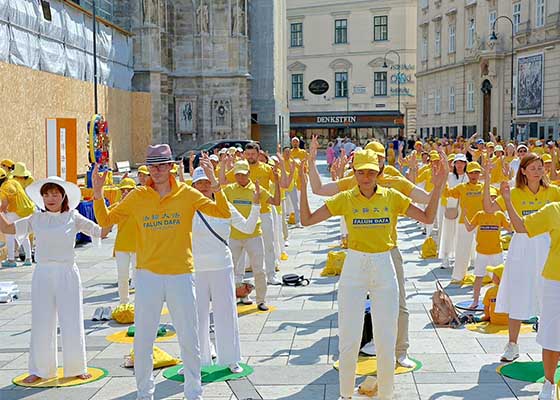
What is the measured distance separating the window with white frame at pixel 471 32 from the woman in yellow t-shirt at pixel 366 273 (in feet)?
155

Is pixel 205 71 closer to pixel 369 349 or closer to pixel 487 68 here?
pixel 487 68

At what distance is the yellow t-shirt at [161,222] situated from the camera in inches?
255

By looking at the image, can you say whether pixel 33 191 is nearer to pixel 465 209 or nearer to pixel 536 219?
pixel 536 219

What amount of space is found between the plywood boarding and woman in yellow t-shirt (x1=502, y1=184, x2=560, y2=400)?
1619cm

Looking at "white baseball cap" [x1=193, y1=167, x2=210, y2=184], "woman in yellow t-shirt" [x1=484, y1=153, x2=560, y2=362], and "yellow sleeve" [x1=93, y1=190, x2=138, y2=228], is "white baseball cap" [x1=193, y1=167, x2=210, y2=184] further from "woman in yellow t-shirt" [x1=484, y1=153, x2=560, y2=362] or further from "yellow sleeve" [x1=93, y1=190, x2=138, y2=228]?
"woman in yellow t-shirt" [x1=484, y1=153, x2=560, y2=362]

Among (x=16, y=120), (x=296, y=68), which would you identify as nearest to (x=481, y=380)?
(x=16, y=120)

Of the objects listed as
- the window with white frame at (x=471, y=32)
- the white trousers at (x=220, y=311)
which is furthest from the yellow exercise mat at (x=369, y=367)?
the window with white frame at (x=471, y=32)

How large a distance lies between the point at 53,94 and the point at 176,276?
1986 centimetres

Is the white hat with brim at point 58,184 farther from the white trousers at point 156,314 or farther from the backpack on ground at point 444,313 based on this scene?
the backpack on ground at point 444,313

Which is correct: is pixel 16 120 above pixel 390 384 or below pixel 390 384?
above

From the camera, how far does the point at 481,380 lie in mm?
7480

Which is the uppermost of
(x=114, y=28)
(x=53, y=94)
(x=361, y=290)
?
(x=114, y=28)

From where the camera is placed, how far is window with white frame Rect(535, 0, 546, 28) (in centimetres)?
4100

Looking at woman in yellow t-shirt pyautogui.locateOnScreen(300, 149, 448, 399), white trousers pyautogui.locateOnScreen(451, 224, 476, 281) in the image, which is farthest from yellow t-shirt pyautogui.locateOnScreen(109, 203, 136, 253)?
white trousers pyautogui.locateOnScreen(451, 224, 476, 281)
